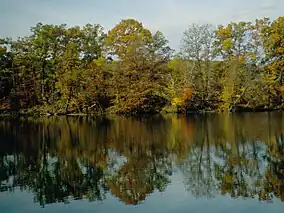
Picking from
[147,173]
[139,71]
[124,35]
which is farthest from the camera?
[124,35]

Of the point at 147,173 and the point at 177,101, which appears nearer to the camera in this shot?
the point at 147,173

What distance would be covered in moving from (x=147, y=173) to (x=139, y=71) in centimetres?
3004

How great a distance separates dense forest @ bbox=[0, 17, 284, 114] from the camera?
43.4m

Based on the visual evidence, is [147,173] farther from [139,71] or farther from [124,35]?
[124,35]

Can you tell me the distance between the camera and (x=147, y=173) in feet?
46.3

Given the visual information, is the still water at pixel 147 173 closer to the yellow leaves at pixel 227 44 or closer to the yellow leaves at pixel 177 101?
the yellow leaves at pixel 177 101

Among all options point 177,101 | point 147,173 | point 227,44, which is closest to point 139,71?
point 177,101

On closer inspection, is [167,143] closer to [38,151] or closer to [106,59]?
[38,151]

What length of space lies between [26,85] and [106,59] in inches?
377

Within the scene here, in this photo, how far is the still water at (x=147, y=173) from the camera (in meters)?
10.6

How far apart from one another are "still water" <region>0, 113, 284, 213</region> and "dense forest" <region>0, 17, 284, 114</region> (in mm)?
20380

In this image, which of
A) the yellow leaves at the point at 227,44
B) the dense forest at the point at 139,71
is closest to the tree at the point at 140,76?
the dense forest at the point at 139,71

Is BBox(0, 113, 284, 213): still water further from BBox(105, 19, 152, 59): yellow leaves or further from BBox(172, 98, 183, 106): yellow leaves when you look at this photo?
BBox(105, 19, 152, 59): yellow leaves

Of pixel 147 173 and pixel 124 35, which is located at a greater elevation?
pixel 124 35
